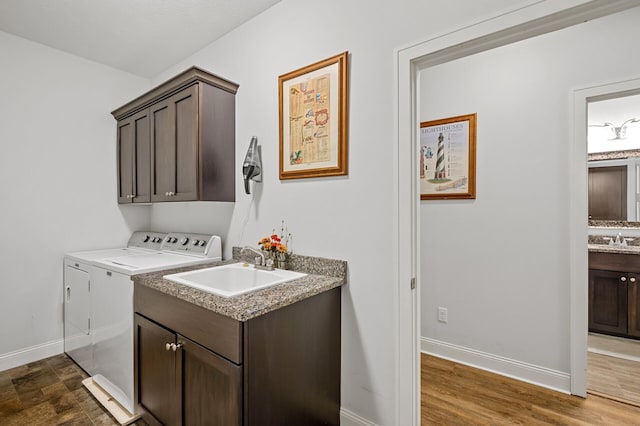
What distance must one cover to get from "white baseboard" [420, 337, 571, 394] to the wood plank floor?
0.05 meters

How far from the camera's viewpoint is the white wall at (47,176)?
2.38 metres

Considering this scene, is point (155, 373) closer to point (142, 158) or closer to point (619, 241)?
point (142, 158)

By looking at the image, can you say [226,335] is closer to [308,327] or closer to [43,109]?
[308,327]

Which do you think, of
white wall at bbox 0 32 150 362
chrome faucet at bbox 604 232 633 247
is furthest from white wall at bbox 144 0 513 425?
chrome faucet at bbox 604 232 633 247

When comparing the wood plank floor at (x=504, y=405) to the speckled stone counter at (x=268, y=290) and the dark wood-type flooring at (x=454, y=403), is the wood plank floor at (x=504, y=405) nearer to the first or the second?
the dark wood-type flooring at (x=454, y=403)

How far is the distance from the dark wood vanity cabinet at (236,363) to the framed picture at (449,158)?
1425mm

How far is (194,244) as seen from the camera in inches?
94.0

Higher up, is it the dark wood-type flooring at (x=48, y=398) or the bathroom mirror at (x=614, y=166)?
the bathroom mirror at (x=614, y=166)

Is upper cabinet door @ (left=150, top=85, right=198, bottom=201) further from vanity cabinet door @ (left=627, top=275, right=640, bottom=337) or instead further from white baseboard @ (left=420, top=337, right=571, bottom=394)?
vanity cabinet door @ (left=627, top=275, right=640, bottom=337)

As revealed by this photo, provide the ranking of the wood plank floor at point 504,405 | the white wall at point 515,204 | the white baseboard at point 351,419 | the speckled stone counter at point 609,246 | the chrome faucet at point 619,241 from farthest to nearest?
the chrome faucet at point 619,241, the speckled stone counter at point 609,246, the white wall at point 515,204, the wood plank floor at point 504,405, the white baseboard at point 351,419

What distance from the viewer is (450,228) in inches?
98.7

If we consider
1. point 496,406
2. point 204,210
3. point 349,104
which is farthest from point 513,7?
point 204,210

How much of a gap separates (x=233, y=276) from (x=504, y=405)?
6.04 ft

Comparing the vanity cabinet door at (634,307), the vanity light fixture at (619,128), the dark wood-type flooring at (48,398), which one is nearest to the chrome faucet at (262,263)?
the dark wood-type flooring at (48,398)
